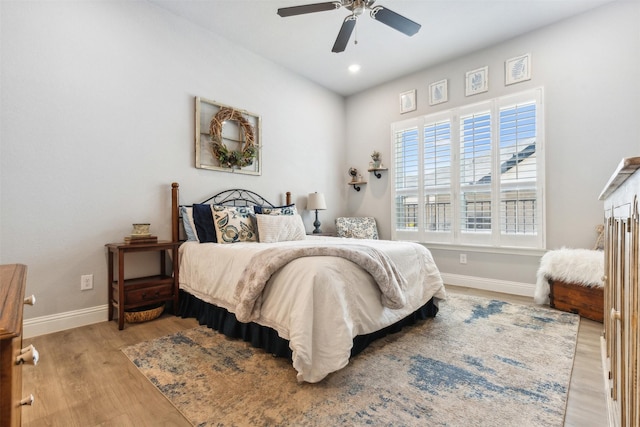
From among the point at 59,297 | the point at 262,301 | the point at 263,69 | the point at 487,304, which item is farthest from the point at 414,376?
the point at 263,69

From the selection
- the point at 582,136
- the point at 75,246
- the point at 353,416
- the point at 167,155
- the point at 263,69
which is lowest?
the point at 353,416

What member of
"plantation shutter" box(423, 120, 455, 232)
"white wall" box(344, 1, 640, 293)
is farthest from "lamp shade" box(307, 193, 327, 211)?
"white wall" box(344, 1, 640, 293)

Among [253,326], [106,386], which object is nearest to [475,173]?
[253,326]

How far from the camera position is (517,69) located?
3494mm

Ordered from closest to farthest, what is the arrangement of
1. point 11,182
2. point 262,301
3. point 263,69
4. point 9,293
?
point 9,293
point 262,301
point 11,182
point 263,69

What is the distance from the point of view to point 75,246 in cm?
253

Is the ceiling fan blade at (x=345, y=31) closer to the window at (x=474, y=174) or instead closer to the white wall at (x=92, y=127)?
the white wall at (x=92, y=127)

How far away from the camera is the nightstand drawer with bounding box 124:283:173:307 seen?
2.52 m

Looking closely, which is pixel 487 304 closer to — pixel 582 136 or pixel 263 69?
pixel 582 136

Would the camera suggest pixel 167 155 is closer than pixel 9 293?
No

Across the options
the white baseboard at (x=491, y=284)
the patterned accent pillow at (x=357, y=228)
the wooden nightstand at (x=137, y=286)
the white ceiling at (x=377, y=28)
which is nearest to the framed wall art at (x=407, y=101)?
the white ceiling at (x=377, y=28)

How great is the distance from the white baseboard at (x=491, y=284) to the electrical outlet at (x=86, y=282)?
397 centimetres

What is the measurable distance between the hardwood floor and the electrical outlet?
0.37m

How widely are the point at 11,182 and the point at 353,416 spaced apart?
2877 mm
